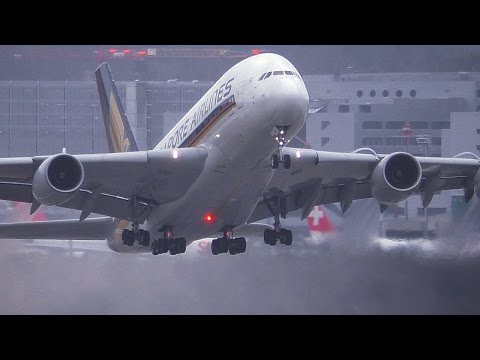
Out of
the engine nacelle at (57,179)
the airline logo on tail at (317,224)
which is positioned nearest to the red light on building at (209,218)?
the engine nacelle at (57,179)

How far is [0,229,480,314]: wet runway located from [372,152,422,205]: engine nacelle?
2.73m

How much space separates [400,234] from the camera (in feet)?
92.2

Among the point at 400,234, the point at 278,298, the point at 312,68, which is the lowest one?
the point at 278,298

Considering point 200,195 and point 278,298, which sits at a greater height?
point 200,195

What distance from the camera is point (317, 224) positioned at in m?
28.6

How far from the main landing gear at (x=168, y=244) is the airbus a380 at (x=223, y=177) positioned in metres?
0.03

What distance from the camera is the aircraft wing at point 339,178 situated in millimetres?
24703

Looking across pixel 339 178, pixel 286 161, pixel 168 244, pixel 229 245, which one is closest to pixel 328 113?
pixel 339 178

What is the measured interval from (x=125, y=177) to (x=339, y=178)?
5547 mm

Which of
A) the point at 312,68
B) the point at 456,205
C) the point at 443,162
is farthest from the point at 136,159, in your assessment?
the point at 312,68

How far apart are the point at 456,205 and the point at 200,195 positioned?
10016 millimetres

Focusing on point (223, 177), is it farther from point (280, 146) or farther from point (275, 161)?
point (280, 146)

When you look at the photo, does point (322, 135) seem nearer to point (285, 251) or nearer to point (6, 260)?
point (285, 251)

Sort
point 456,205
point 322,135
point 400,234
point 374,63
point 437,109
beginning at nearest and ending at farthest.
Result: point 400,234 → point 456,205 → point 322,135 → point 437,109 → point 374,63
